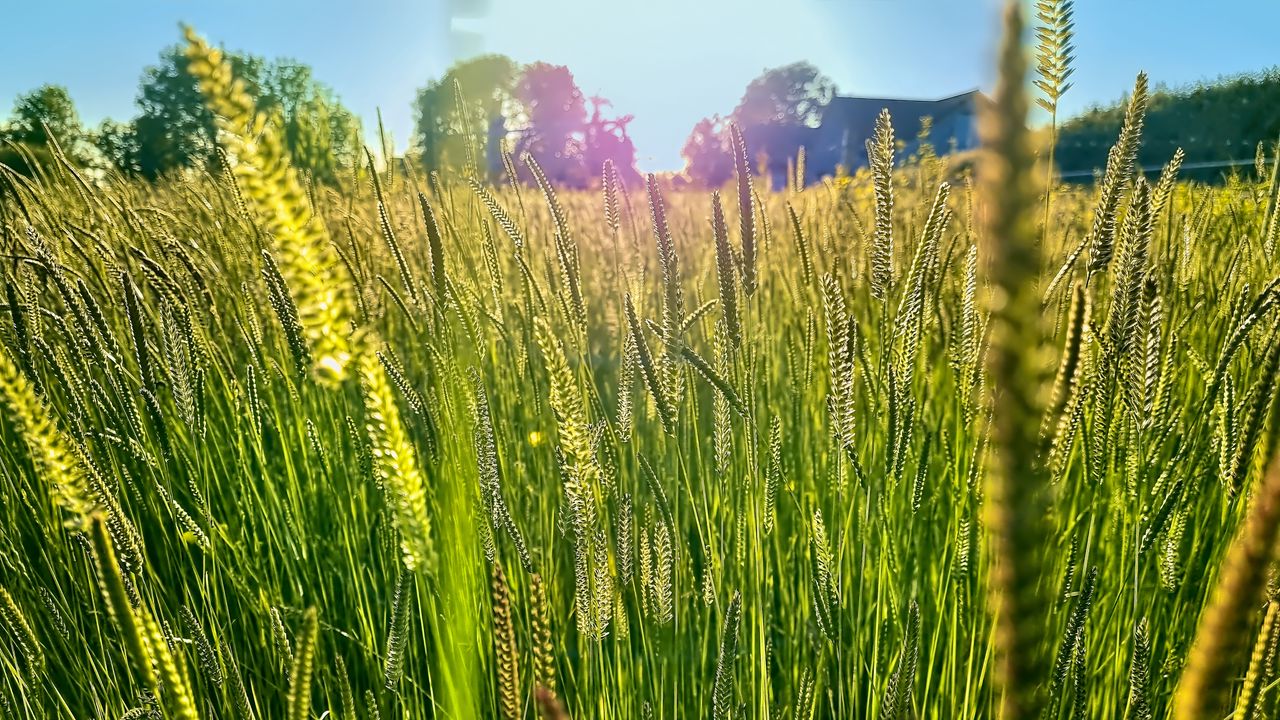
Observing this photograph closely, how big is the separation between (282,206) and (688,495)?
964mm

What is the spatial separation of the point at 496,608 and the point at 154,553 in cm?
174

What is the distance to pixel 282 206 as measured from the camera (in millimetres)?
307

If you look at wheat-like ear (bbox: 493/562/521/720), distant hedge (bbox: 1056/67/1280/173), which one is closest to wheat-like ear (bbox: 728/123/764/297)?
wheat-like ear (bbox: 493/562/521/720)

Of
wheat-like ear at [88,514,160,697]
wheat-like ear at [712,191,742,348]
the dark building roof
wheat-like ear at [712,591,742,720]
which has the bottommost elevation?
wheat-like ear at [712,591,742,720]

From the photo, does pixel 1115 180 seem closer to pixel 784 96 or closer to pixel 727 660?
pixel 727 660

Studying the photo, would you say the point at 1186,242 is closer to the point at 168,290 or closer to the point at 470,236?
the point at 470,236

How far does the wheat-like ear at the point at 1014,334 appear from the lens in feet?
0.54

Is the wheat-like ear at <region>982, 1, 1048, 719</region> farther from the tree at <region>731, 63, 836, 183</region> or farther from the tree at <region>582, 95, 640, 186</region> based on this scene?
the tree at <region>731, 63, 836, 183</region>

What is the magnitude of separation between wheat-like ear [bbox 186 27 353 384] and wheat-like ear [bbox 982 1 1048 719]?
0.24m

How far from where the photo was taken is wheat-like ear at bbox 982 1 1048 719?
16 cm

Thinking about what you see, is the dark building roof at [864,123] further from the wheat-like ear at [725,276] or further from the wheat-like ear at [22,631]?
the wheat-like ear at [22,631]

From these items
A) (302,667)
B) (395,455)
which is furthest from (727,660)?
(395,455)

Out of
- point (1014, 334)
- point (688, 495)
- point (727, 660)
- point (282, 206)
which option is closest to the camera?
point (1014, 334)

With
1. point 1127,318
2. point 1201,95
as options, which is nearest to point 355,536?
point 1127,318
